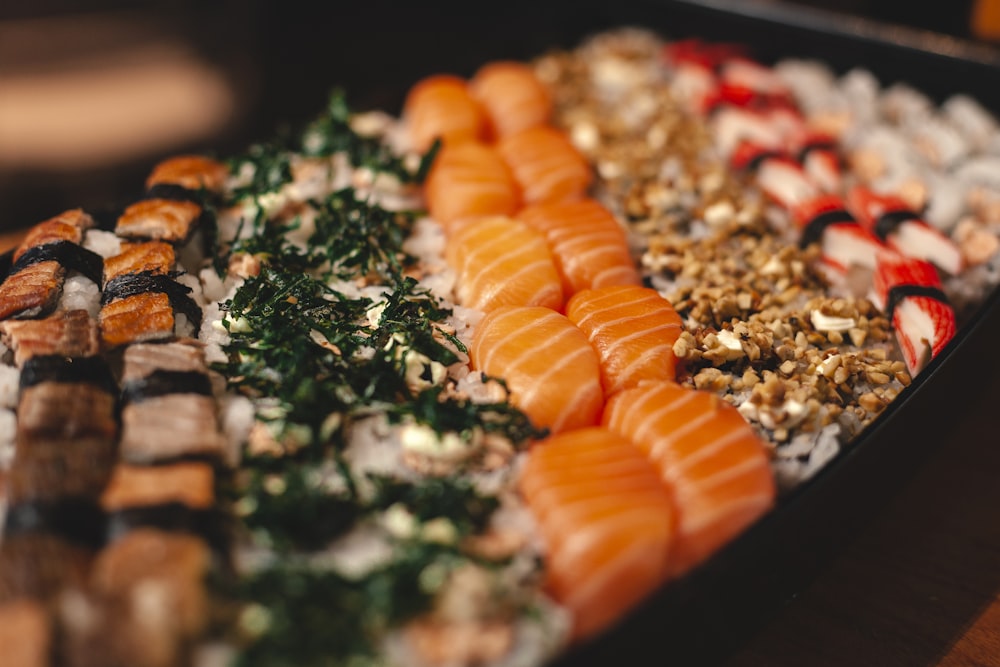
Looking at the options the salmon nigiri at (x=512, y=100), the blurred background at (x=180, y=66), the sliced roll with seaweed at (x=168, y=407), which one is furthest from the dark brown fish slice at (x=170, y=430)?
the blurred background at (x=180, y=66)

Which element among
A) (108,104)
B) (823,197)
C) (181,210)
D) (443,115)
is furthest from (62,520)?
(108,104)

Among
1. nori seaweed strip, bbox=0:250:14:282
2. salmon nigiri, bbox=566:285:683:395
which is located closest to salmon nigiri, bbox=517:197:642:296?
salmon nigiri, bbox=566:285:683:395

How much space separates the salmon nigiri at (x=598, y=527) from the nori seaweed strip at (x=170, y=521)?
23.2 inches

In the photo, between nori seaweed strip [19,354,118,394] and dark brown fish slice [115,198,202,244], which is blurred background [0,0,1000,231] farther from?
nori seaweed strip [19,354,118,394]

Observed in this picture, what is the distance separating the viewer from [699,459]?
1.54 m

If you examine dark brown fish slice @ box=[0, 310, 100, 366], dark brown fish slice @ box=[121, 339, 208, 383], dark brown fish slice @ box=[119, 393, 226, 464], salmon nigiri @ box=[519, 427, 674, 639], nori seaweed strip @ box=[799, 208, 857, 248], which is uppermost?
dark brown fish slice @ box=[0, 310, 100, 366]

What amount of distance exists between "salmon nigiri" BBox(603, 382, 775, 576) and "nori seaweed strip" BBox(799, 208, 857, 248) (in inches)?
35.1

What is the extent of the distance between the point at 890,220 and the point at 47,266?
7.73ft

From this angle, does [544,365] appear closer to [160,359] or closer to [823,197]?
[160,359]

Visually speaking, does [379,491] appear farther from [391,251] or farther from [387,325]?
[391,251]

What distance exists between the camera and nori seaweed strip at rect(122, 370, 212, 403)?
1579 millimetres

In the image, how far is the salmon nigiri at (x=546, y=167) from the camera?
2455 millimetres

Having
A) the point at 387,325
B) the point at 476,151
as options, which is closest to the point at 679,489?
the point at 387,325

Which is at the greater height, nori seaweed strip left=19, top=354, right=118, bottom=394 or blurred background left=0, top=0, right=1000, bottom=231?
blurred background left=0, top=0, right=1000, bottom=231
